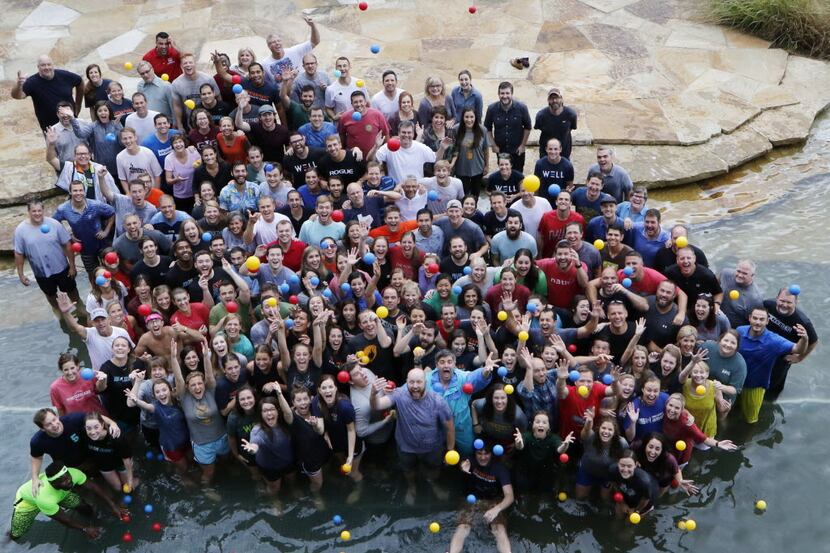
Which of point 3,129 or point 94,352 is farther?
point 3,129

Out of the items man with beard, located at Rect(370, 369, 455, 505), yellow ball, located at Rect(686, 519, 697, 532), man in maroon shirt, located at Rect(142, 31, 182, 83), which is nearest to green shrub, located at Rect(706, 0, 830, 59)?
man in maroon shirt, located at Rect(142, 31, 182, 83)

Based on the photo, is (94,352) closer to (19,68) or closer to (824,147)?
(19,68)

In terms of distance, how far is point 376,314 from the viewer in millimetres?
8211

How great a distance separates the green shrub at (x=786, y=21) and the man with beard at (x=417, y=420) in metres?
9.31

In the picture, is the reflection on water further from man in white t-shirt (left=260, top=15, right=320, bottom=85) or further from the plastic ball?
man in white t-shirt (left=260, top=15, right=320, bottom=85)

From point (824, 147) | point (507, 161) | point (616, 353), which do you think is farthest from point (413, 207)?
point (824, 147)

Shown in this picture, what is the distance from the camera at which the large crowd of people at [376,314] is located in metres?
7.57

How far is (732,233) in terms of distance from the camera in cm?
1086

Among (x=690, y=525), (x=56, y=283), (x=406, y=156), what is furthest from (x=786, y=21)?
(x=56, y=283)

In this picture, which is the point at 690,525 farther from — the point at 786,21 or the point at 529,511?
the point at 786,21

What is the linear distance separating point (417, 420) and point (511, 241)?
217 centimetres

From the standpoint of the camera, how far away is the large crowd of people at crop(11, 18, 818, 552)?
7.57 metres

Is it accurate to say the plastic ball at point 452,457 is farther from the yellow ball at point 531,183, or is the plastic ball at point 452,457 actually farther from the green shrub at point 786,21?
the green shrub at point 786,21

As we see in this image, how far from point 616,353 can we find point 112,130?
5.89 m
